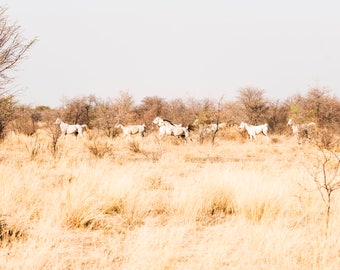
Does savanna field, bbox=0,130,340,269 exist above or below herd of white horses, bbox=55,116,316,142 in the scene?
Answer: below

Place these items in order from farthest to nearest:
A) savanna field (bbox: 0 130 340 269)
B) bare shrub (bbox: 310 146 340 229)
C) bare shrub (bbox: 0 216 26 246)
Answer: bare shrub (bbox: 310 146 340 229) → bare shrub (bbox: 0 216 26 246) → savanna field (bbox: 0 130 340 269)

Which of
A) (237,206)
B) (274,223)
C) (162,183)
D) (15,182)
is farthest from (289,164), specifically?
Answer: (15,182)

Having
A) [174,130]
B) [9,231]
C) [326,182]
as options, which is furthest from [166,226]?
[174,130]

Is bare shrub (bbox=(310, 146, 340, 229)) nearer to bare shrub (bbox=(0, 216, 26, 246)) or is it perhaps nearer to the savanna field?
the savanna field

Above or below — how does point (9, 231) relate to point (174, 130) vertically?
below

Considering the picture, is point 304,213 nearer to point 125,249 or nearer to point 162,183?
point 125,249

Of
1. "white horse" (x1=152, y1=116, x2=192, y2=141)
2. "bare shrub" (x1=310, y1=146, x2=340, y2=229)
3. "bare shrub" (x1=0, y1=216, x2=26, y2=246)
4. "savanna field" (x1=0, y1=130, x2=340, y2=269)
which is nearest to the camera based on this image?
"savanna field" (x1=0, y1=130, x2=340, y2=269)

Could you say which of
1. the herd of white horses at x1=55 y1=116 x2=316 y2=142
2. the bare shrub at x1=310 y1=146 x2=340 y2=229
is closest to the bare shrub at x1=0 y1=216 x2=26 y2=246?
the bare shrub at x1=310 y1=146 x2=340 y2=229

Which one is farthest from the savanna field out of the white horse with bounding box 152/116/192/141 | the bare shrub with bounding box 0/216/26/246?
the white horse with bounding box 152/116/192/141

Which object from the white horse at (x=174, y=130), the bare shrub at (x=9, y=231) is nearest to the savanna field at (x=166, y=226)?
the bare shrub at (x=9, y=231)

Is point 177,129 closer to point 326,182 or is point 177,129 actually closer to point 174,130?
point 174,130

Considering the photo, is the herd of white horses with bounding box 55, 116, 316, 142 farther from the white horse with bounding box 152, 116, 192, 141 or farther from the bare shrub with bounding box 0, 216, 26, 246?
the bare shrub with bounding box 0, 216, 26, 246

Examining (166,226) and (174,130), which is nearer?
(166,226)

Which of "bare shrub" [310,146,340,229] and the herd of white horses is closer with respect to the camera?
"bare shrub" [310,146,340,229]
